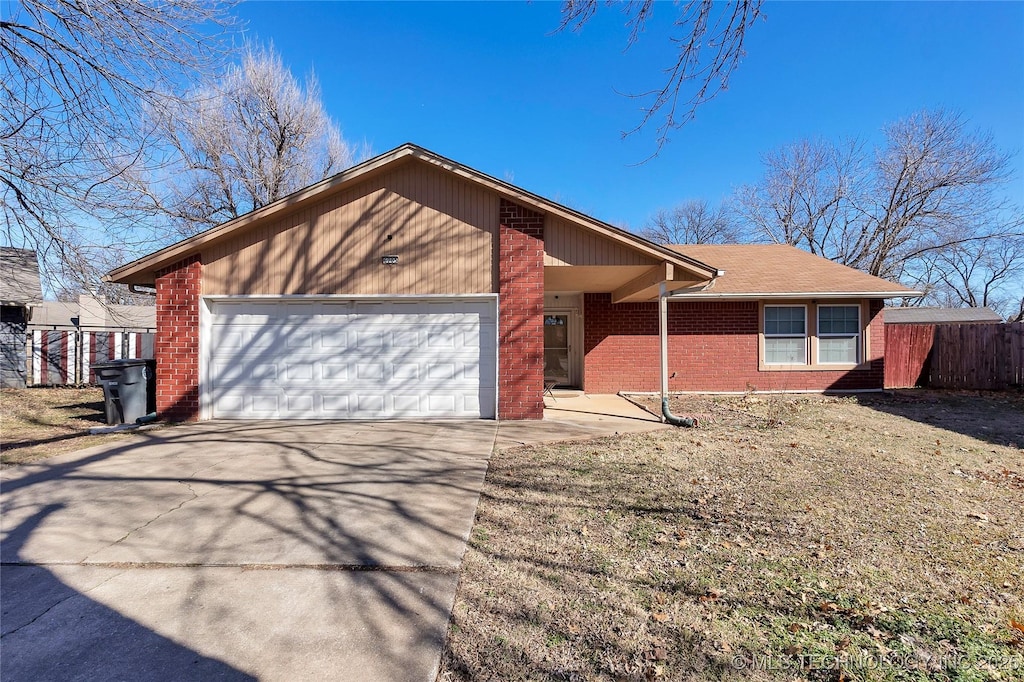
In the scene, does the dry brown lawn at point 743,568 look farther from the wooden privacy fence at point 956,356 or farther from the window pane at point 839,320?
the wooden privacy fence at point 956,356

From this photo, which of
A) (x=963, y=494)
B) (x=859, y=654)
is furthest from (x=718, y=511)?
(x=963, y=494)

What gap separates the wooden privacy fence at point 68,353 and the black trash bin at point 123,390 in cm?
765

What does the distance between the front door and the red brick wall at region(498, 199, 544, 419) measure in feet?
14.7

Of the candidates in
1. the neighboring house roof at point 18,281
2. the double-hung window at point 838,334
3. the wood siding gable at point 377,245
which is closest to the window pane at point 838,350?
the double-hung window at point 838,334

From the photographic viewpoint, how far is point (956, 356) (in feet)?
45.2

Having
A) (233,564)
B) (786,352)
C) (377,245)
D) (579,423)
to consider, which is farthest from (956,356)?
(233,564)

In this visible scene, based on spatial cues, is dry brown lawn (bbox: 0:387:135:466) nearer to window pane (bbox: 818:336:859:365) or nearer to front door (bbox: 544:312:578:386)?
front door (bbox: 544:312:578:386)

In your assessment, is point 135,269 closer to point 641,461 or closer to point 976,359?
point 641,461

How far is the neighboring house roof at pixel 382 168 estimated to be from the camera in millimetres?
8039

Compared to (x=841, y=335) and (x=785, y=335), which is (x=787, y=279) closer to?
(x=785, y=335)

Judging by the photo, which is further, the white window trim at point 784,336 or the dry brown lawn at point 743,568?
the white window trim at point 784,336

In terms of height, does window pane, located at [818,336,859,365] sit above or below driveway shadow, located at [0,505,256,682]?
above

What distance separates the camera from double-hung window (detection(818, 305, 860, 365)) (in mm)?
12203

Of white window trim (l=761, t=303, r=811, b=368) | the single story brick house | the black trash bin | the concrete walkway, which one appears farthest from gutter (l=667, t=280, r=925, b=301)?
the black trash bin
